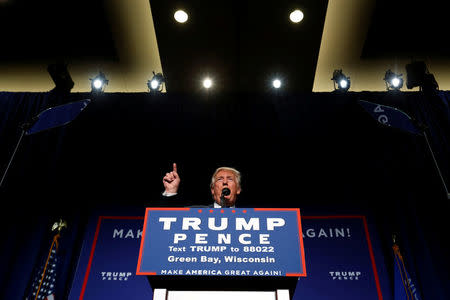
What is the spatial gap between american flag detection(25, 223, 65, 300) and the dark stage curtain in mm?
69

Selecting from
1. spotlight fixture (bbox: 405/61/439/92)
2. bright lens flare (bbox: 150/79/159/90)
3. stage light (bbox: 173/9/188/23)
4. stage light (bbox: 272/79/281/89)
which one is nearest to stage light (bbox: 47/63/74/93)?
bright lens flare (bbox: 150/79/159/90)

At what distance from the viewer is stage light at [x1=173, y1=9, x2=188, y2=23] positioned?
3.38 m

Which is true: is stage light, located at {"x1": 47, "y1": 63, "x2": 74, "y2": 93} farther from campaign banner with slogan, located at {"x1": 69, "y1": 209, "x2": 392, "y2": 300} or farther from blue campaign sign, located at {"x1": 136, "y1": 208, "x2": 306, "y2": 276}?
blue campaign sign, located at {"x1": 136, "y1": 208, "x2": 306, "y2": 276}

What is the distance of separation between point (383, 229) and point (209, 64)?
234 cm

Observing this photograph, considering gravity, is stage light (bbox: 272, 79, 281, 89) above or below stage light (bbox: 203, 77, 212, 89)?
above

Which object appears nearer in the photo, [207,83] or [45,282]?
[45,282]

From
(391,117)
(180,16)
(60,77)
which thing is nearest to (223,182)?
(391,117)

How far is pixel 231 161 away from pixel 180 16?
1542 mm

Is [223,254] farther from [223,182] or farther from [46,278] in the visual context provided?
[46,278]

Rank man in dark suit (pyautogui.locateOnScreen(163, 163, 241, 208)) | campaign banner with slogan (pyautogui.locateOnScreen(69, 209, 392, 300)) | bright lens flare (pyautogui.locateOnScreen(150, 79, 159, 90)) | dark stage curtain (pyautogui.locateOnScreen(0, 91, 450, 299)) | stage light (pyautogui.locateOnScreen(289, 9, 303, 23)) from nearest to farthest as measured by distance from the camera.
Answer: man in dark suit (pyautogui.locateOnScreen(163, 163, 241, 208))
dark stage curtain (pyautogui.locateOnScreen(0, 91, 450, 299))
campaign banner with slogan (pyautogui.locateOnScreen(69, 209, 392, 300))
stage light (pyautogui.locateOnScreen(289, 9, 303, 23))
bright lens flare (pyautogui.locateOnScreen(150, 79, 159, 90))

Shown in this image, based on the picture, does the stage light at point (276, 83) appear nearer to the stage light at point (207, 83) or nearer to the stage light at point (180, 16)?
the stage light at point (207, 83)

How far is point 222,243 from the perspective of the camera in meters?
1.23

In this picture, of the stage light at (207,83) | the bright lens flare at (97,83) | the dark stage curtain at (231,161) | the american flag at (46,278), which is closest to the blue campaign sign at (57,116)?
the dark stage curtain at (231,161)

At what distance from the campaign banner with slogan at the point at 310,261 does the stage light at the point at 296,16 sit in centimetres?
192
